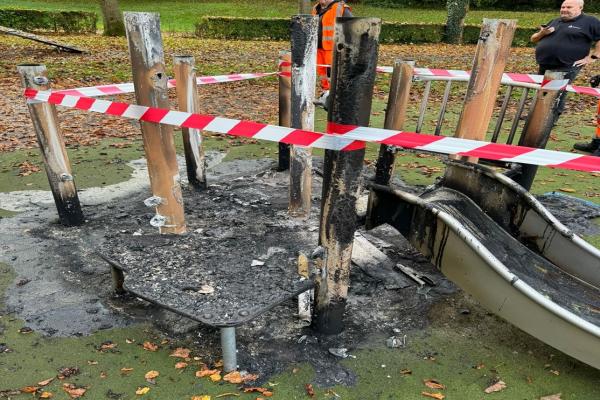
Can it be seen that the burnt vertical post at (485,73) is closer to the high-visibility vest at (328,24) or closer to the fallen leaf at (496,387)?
the fallen leaf at (496,387)

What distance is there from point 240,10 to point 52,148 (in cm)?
3227

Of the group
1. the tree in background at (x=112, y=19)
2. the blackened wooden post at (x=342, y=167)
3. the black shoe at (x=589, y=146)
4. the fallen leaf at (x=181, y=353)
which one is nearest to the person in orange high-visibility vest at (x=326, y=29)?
the black shoe at (x=589, y=146)

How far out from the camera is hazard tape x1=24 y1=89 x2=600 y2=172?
230cm

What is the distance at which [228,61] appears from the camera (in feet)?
44.2

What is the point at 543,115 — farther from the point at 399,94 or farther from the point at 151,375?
the point at 151,375

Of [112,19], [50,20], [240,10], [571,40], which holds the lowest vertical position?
[240,10]

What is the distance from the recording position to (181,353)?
8.70ft

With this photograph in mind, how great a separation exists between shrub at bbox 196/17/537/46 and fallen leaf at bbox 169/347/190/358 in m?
19.4

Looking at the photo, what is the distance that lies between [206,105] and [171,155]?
5801 mm

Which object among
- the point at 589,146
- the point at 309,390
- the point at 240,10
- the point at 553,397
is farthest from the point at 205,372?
the point at 240,10

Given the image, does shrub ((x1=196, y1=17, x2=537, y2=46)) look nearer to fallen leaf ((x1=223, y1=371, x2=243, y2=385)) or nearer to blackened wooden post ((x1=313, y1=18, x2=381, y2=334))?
blackened wooden post ((x1=313, y1=18, x2=381, y2=334))

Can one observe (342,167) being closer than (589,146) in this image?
Yes

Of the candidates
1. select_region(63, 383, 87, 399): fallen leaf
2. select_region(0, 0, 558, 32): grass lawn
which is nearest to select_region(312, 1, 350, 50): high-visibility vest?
select_region(63, 383, 87, 399): fallen leaf

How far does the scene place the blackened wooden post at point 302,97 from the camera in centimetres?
334
